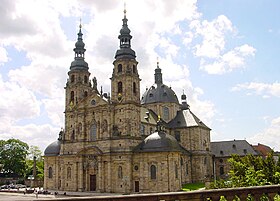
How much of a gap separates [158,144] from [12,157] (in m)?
52.3

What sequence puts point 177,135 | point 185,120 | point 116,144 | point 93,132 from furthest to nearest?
1. point 185,120
2. point 177,135
3. point 93,132
4. point 116,144

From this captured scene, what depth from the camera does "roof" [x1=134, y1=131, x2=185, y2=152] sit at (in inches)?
2005

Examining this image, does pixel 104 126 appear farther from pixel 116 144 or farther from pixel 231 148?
pixel 231 148

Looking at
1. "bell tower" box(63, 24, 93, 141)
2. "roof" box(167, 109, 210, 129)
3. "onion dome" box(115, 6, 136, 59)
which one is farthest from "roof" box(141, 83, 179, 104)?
"onion dome" box(115, 6, 136, 59)

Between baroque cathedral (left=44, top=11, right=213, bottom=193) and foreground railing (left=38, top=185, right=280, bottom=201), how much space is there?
40.7 meters

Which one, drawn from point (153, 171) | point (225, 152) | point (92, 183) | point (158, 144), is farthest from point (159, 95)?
point (153, 171)

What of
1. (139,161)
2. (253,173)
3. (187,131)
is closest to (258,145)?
(187,131)

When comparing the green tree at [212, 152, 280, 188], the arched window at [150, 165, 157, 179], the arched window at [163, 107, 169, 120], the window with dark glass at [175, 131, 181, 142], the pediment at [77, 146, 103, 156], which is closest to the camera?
the green tree at [212, 152, 280, 188]

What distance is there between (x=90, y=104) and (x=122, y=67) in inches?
357

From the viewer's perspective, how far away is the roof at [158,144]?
5094 cm

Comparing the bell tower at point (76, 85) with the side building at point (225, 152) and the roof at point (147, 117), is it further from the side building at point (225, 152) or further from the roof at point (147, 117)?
the side building at point (225, 152)

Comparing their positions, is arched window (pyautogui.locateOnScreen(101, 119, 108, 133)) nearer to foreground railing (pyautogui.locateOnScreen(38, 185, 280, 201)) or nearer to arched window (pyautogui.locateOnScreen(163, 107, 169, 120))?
arched window (pyautogui.locateOnScreen(163, 107, 169, 120))

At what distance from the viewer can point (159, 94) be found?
79.4m

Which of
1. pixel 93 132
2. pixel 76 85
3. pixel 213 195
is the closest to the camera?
pixel 213 195
